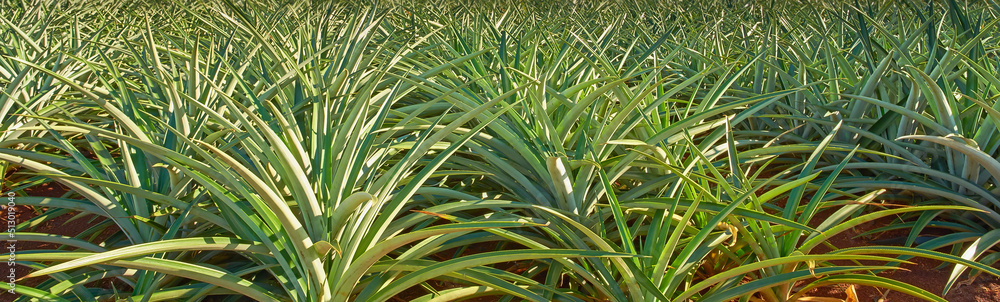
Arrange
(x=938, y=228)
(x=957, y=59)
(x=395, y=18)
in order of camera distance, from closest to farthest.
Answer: (x=938, y=228), (x=957, y=59), (x=395, y=18)

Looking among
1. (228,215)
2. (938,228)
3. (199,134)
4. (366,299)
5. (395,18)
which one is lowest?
(938,228)

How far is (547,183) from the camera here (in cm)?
133

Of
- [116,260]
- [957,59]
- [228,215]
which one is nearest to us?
[116,260]

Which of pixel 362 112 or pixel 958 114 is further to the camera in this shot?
pixel 958 114

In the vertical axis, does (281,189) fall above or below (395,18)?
below

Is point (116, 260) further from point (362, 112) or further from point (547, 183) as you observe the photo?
point (547, 183)

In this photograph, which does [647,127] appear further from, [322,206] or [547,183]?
[322,206]

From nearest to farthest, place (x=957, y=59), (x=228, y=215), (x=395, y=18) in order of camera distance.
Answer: (x=228, y=215)
(x=957, y=59)
(x=395, y=18)

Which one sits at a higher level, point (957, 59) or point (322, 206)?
point (957, 59)

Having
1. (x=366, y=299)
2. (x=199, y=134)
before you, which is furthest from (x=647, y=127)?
(x=199, y=134)

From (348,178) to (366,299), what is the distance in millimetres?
252

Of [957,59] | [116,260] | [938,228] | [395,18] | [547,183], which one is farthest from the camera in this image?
[395,18]

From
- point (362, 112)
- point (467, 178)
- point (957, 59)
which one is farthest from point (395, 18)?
point (957, 59)

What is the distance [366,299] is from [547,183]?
511mm
